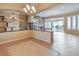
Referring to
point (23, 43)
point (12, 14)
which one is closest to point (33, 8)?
point (12, 14)

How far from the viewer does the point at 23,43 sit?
7.90ft

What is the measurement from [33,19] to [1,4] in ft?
2.30

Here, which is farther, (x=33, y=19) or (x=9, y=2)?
(x=33, y=19)

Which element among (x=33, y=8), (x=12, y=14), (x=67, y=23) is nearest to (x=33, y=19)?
(x=33, y=8)

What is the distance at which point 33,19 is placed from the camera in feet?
7.89

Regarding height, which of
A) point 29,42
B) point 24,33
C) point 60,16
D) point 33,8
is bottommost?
point 29,42

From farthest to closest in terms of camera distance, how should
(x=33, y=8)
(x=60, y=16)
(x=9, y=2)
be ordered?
(x=60, y=16) → (x=33, y=8) → (x=9, y=2)

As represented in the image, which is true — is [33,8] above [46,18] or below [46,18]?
above

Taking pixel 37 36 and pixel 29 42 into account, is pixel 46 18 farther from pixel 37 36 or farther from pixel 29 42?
pixel 29 42

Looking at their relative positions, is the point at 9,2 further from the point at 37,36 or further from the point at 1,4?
the point at 37,36

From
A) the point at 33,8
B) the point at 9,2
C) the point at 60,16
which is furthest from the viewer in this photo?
the point at 60,16

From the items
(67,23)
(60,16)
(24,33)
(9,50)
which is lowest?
(9,50)

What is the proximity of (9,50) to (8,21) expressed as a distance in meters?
0.61

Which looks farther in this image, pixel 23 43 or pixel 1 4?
pixel 23 43
